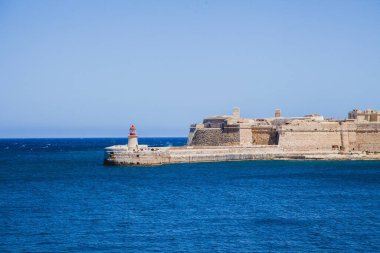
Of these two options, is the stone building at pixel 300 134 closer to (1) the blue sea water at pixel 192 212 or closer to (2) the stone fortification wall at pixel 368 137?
(2) the stone fortification wall at pixel 368 137

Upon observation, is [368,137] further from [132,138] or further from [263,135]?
[132,138]

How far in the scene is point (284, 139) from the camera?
41.5 m

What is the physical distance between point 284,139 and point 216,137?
525cm

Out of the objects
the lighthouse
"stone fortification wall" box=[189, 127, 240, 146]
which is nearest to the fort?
"stone fortification wall" box=[189, 127, 240, 146]

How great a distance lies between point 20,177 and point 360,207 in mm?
18732

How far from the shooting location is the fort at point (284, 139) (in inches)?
1535

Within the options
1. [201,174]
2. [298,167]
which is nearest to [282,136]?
[298,167]

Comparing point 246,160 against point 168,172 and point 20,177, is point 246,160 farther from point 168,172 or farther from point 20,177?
point 20,177

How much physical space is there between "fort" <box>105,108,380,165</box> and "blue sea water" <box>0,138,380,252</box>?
24.6 feet

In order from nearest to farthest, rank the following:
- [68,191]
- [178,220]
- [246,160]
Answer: [178,220]
[68,191]
[246,160]

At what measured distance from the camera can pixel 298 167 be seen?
114 ft

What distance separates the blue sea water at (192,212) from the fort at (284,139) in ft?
24.6

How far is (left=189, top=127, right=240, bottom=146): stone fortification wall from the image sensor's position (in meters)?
42.9

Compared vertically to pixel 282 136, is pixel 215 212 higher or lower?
lower
